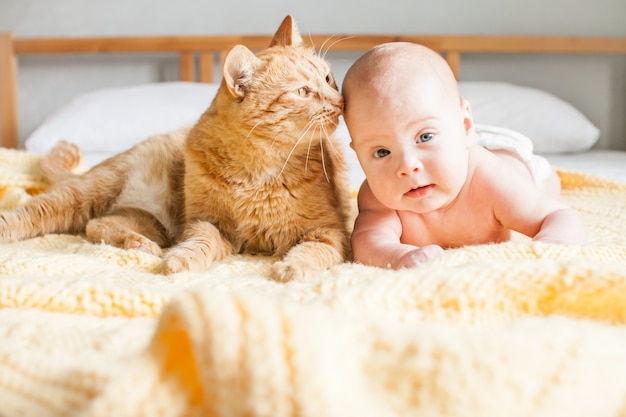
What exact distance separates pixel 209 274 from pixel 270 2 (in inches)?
90.7

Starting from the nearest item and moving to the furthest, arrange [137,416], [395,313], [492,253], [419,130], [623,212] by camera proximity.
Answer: [137,416] < [395,313] < [492,253] < [419,130] < [623,212]

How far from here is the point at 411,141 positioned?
3.22ft

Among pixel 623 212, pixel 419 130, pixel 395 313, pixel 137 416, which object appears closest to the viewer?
pixel 137 416

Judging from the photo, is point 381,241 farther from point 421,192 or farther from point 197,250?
point 197,250

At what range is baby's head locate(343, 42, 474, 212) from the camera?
0.98 metres

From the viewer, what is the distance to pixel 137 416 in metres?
0.44

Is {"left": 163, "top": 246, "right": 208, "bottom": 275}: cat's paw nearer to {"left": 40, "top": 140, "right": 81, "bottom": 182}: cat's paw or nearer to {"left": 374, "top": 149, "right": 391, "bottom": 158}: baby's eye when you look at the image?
{"left": 374, "top": 149, "right": 391, "bottom": 158}: baby's eye

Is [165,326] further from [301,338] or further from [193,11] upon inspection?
[193,11]

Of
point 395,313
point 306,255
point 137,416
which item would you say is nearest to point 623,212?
point 306,255

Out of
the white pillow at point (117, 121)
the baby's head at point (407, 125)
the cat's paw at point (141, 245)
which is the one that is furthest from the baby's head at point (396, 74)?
the white pillow at point (117, 121)

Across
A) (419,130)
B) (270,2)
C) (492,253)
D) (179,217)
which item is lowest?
(179,217)

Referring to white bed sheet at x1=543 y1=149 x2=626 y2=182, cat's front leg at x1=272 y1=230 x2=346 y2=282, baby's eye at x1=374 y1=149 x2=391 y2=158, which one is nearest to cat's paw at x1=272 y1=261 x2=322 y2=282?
cat's front leg at x1=272 y1=230 x2=346 y2=282

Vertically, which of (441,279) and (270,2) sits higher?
(270,2)

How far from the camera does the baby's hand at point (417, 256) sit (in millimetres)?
900
